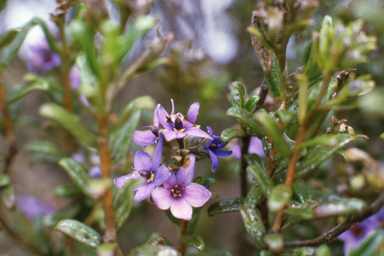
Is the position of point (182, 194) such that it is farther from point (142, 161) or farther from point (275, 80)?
point (275, 80)

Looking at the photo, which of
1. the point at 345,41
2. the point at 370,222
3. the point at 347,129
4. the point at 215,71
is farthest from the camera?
the point at 215,71

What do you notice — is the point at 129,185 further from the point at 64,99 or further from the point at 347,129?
the point at 64,99

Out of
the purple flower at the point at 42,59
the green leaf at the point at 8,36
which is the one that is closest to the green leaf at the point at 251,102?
the green leaf at the point at 8,36

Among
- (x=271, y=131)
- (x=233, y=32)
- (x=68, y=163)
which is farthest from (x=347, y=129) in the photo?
(x=233, y=32)

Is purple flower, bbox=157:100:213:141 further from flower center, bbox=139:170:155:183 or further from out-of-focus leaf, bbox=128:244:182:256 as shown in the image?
out-of-focus leaf, bbox=128:244:182:256

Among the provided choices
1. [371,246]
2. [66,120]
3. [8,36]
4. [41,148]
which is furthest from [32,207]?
[371,246]
